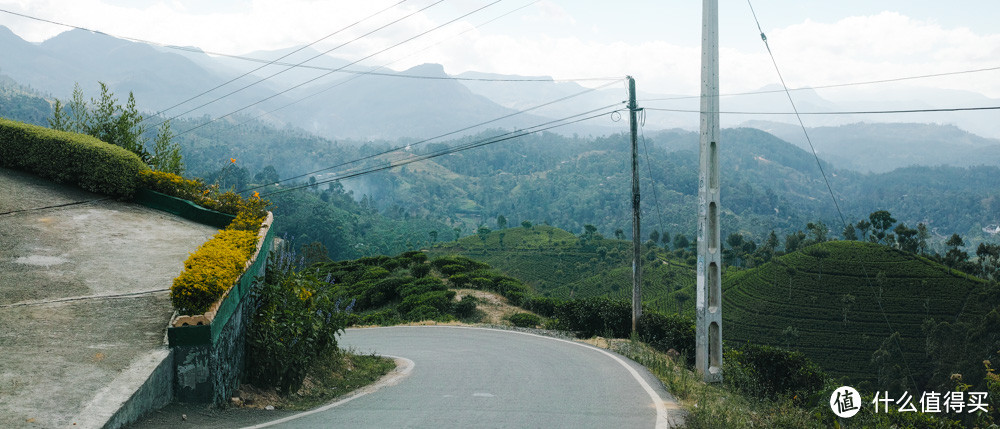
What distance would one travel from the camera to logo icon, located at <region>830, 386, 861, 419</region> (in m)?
8.72

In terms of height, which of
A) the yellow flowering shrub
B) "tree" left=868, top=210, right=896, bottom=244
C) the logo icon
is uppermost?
the yellow flowering shrub

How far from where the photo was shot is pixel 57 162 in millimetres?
13469

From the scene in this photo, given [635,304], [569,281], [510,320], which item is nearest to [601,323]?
[635,304]

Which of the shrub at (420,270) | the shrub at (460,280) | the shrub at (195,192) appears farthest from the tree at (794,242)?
the shrub at (195,192)

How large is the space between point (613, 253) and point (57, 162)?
10183 cm

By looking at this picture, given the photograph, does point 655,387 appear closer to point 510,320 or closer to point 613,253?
point 510,320

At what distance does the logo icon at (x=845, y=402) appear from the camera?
8.72m

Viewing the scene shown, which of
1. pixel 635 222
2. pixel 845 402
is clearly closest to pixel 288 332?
pixel 845 402

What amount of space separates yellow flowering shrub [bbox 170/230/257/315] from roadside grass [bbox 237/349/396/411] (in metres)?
1.30

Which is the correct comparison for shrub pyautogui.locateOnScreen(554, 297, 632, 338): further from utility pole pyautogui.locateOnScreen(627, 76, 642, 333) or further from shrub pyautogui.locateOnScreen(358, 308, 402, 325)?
shrub pyautogui.locateOnScreen(358, 308, 402, 325)

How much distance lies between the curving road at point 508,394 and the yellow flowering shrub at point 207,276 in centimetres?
154

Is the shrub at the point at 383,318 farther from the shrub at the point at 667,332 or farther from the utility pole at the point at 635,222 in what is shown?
the shrub at the point at 667,332

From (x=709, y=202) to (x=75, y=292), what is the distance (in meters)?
9.64

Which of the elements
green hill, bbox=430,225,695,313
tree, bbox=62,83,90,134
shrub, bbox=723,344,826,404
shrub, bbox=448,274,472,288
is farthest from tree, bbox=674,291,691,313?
tree, bbox=62,83,90,134
